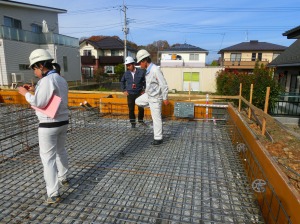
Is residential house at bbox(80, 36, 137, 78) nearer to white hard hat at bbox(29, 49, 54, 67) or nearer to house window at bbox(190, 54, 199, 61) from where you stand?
house window at bbox(190, 54, 199, 61)

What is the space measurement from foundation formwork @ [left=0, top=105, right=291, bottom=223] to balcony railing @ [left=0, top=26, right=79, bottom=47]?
11507 millimetres

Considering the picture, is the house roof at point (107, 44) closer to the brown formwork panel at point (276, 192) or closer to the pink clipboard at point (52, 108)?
the pink clipboard at point (52, 108)

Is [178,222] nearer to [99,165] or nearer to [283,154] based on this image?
[99,165]

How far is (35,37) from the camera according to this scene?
14922 mm

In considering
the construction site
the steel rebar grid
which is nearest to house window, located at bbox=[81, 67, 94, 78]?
the construction site

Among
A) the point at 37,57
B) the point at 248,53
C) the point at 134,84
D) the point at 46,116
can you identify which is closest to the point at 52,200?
the point at 46,116

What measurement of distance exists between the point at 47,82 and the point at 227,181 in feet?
6.93

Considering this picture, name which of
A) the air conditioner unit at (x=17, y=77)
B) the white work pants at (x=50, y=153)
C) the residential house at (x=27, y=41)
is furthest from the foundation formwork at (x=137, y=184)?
the residential house at (x=27, y=41)

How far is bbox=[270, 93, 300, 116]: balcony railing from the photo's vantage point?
26.8 feet

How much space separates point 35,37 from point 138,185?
15.7 meters

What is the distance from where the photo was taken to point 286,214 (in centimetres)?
143

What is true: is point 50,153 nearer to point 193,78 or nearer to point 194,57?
point 193,78

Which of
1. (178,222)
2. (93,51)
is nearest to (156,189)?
(178,222)

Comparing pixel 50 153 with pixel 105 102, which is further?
pixel 105 102
